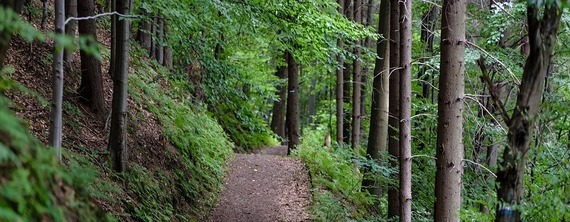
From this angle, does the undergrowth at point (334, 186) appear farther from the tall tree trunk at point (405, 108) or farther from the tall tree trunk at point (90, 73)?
the tall tree trunk at point (90, 73)

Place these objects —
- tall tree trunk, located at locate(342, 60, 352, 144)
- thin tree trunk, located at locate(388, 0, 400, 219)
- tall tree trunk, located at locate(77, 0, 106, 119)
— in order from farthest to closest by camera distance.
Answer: tall tree trunk, located at locate(342, 60, 352, 144)
thin tree trunk, located at locate(388, 0, 400, 219)
tall tree trunk, located at locate(77, 0, 106, 119)

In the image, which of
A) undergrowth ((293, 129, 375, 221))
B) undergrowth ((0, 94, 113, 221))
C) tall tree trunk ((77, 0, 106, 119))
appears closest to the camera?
undergrowth ((0, 94, 113, 221))

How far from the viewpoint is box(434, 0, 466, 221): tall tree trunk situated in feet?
18.8

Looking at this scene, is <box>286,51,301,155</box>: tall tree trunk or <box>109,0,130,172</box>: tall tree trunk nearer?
<box>109,0,130,172</box>: tall tree trunk

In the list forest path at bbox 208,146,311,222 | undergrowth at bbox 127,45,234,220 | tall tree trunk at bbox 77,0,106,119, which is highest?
tall tree trunk at bbox 77,0,106,119

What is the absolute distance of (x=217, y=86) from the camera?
9.85 m

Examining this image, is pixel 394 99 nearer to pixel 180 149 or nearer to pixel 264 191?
pixel 264 191

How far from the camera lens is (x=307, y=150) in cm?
1532

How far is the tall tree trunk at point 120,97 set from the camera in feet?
25.1

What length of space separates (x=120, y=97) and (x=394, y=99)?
484cm

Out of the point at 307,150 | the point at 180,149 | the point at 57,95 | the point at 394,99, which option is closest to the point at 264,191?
the point at 180,149

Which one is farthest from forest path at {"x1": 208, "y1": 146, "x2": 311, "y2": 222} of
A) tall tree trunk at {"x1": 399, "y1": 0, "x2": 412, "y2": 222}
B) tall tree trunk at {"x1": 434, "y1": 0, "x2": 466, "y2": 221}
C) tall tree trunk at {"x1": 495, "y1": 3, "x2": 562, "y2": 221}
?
tall tree trunk at {"x1": 495, "y1": 3, "x2": 562, "y2": 221}

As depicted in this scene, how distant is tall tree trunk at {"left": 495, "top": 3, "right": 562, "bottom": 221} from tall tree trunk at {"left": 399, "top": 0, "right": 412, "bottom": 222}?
360cm

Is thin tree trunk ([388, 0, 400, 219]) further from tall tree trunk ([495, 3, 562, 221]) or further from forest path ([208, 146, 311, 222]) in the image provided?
tall tree trunk ([495, 3, 562, 221])
